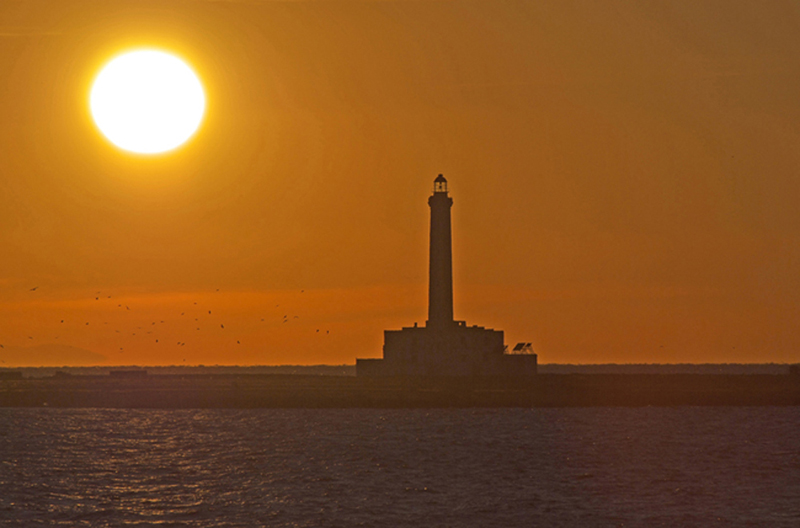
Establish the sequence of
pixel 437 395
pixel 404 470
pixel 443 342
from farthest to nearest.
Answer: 1. pixel 443 342
2. pixel 437 395
3. pixel 404 470

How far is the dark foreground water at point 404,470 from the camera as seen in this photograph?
47031 millimetres

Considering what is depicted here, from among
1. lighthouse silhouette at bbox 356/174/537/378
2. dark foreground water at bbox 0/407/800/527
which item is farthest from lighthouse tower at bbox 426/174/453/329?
dark foreground water at bbox 0/407/800/527

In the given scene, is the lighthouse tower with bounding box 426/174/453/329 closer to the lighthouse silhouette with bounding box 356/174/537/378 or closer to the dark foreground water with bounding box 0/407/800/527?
the lighthouse silhouette with bounding box 356/174/537/378

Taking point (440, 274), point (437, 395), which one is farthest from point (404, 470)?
point (440, 274)

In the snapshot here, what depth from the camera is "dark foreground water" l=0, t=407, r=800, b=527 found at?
4703 centimetres

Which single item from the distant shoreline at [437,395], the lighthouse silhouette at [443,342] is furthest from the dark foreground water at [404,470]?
the lighthouse silhouette at [443,342]

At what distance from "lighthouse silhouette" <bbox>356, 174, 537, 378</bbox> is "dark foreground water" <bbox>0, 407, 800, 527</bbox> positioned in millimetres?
6855

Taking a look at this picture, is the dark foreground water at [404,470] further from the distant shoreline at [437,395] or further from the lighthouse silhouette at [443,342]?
the lighthouse silhouette at [443,342]

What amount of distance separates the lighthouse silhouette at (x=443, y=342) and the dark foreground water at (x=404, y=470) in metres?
6.86

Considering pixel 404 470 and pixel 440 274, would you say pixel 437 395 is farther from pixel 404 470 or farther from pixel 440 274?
pixel 404 470

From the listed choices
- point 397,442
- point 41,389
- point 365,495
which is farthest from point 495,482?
point 41,389

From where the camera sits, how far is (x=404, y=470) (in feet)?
200

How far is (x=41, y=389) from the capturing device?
365 ft

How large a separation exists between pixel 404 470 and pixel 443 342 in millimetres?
43297
